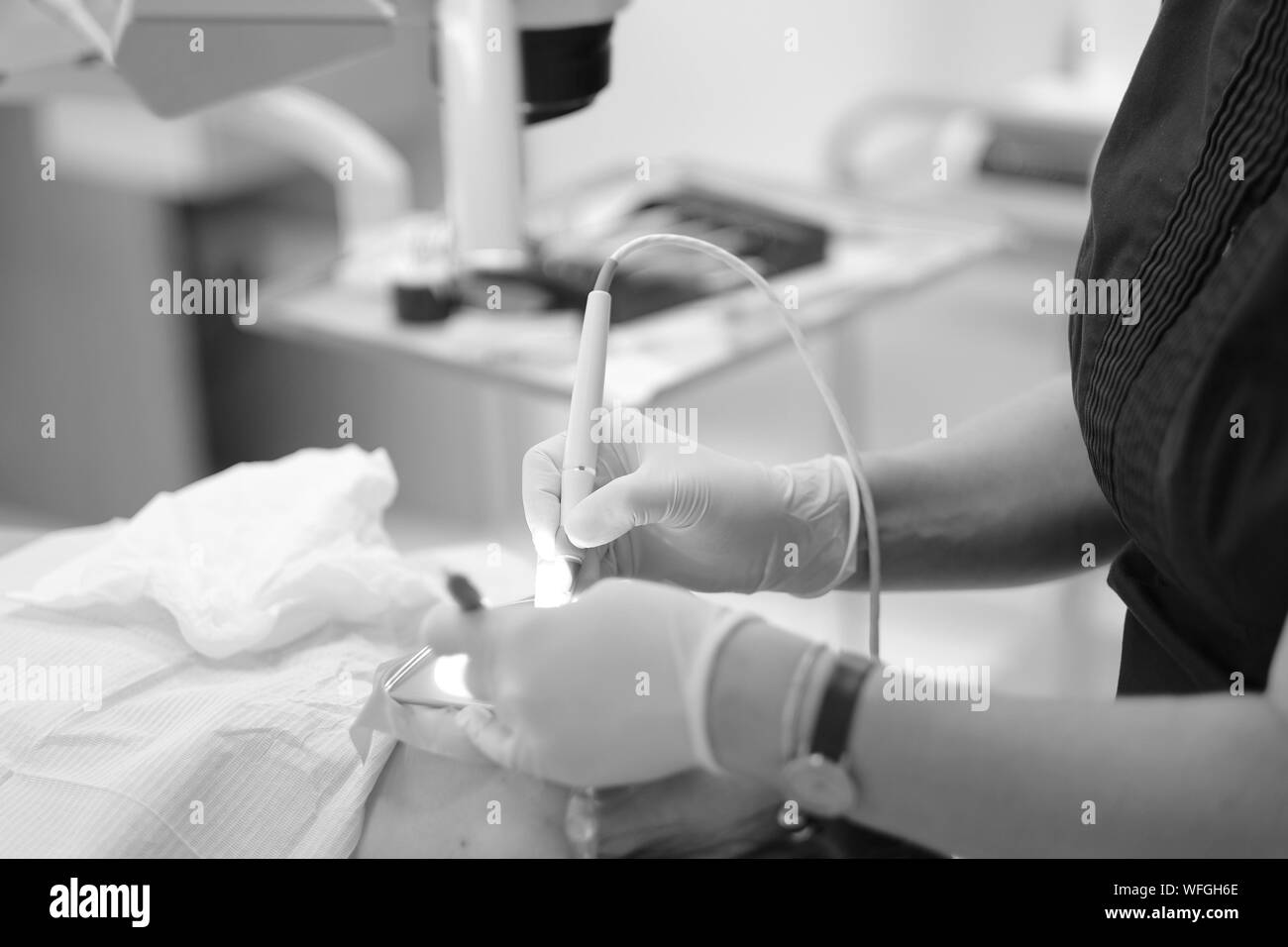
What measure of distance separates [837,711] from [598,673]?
12cm

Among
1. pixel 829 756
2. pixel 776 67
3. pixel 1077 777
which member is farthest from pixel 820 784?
pixel 776 67

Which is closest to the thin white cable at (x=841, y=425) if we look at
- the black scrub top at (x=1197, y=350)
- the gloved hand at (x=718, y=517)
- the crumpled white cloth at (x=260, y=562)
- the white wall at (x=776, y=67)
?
the gloved hand at (x=718, y=517)

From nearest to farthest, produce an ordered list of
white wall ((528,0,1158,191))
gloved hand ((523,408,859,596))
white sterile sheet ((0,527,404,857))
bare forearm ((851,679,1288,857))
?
1. bare forearm ((851,679,1288,857))
2. white sterile sheet ((0,527,404,857))
3. gloved hand ((523,408,859,596))
4. white wall ((528,0,1158,191))

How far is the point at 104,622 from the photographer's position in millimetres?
957

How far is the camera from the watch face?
0.67 meters

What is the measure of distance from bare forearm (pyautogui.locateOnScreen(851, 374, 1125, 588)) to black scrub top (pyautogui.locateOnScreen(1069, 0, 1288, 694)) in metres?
0.07

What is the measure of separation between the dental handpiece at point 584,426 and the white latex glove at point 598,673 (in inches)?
4.7

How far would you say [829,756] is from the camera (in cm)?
67

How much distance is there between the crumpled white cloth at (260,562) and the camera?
3.09 feet

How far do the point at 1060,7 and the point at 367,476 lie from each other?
6.88 ft

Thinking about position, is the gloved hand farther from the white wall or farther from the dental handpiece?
the white wall

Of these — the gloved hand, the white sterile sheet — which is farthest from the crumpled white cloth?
the gloved hand

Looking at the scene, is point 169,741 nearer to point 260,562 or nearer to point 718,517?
point 260,562
